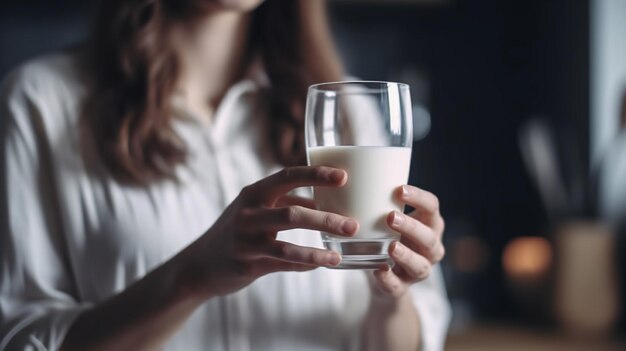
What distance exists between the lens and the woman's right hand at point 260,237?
791 mm

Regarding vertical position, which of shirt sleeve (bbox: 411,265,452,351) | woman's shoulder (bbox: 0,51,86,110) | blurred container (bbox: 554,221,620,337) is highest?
woman's shoulder (bbox: 0,51,86,110)

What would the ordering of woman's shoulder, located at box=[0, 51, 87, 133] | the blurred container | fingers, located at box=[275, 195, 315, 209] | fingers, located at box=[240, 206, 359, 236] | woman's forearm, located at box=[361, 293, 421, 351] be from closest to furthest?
fingers, located at box=[240, 206, 359, 236]
fingers, located at box=[275, 195, 315, 209]
woman's forearm, located at box=[361, 293, 421, 351]
woman's shoulder, located at box=[0, 51, 87, 133]
the blurred container

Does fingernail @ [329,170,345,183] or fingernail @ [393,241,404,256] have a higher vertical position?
fingernail @ [329,170,345,183]

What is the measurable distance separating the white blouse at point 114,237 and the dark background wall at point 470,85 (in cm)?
126

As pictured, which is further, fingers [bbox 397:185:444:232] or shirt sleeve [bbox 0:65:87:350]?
shirt sleeve [bbox 0:65:87:350]

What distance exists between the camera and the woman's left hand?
0.85 meters

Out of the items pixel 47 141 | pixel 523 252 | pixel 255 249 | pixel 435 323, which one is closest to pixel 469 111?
pixel 523 252

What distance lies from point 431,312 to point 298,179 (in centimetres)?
54

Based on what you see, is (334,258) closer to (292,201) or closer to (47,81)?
(292,201)

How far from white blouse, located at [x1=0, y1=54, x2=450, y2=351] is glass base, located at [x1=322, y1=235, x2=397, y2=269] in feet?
1.20

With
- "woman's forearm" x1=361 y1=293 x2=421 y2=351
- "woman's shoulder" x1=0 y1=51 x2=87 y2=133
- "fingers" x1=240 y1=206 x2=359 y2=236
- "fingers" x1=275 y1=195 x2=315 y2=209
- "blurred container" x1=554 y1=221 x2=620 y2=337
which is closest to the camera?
"fingers" x1=240 y1=206 x2=359 y2=236

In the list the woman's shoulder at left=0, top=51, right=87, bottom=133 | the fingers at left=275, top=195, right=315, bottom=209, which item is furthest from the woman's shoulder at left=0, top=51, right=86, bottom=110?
the fingers at left=275, top=195, right=315, bottom=209

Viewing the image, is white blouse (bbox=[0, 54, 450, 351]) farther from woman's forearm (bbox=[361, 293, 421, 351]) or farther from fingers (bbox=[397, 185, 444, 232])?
fingers (bbox=[397, 185, 444, 232])

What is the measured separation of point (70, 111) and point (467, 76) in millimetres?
1607
